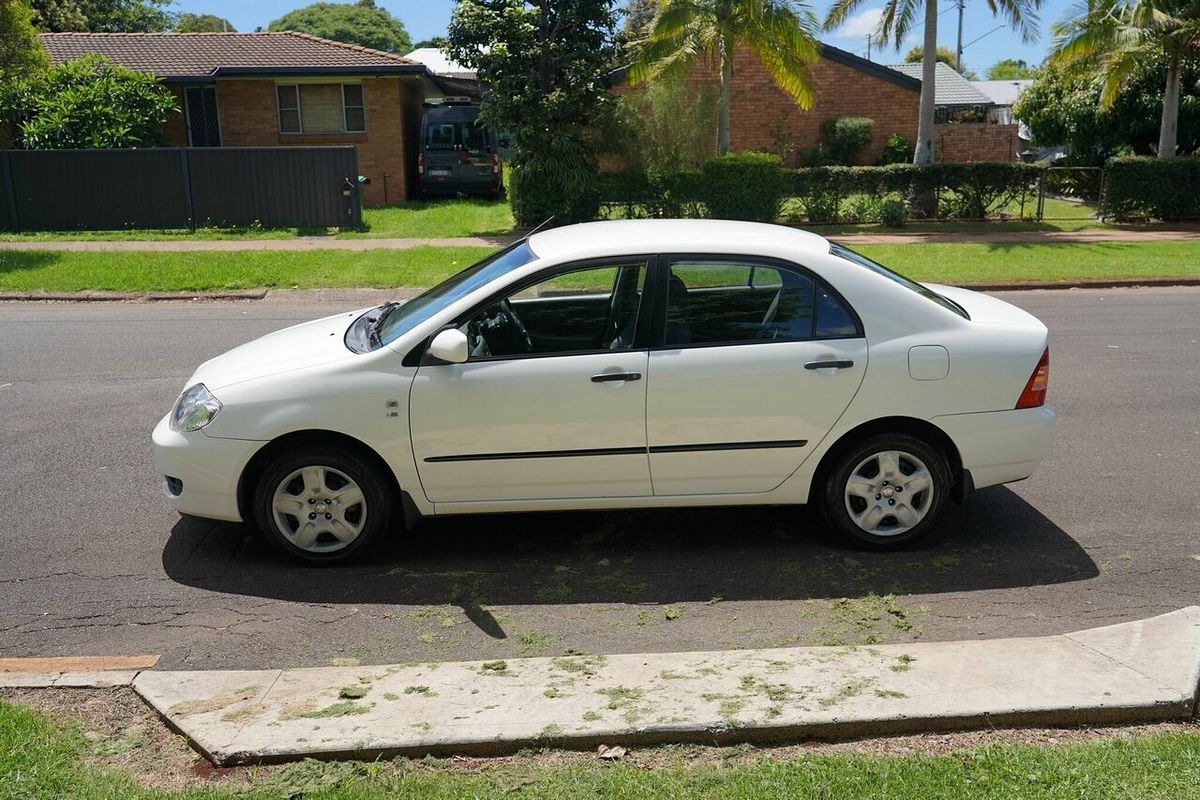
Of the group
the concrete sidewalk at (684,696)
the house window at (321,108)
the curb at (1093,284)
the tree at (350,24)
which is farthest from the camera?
the tree at (350,24)

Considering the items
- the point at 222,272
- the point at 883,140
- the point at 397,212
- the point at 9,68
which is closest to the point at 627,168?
the point at 397,212

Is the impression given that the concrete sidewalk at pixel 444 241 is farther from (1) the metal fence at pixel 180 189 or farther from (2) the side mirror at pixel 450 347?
(2) the side mirror at pixel 450 347

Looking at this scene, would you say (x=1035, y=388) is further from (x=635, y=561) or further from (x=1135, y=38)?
(x=1135, y=38)

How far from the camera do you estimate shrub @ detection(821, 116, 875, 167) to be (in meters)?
31.6

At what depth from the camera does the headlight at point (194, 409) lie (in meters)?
5.43

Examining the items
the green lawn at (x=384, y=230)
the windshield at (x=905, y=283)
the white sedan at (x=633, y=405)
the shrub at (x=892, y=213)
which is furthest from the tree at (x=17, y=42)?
the windshield at (x=905, y=283)

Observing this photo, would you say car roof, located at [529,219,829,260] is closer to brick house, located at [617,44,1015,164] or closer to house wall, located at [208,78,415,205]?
house wall, located at [208,78,415,205]

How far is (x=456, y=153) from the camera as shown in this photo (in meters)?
26.8

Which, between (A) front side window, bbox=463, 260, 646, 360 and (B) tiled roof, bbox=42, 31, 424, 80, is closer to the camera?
(A) front side window, bbox=463, 260, 646, 360

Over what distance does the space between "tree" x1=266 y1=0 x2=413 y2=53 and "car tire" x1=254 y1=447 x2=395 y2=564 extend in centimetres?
10327

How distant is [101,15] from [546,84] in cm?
3467

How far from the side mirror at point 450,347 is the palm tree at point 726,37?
17.7 m

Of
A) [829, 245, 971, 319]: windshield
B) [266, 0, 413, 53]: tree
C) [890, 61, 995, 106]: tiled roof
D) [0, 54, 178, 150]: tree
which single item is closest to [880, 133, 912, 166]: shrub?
[890, 61, 995, 106]: tiled roof

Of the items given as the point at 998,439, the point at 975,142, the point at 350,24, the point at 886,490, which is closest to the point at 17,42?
the point at 886,490
